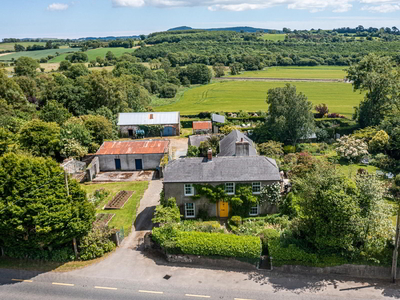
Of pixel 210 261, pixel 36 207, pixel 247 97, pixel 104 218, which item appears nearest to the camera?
pixel 36 207

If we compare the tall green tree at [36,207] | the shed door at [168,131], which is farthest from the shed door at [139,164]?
the tall green tree at [36,207]

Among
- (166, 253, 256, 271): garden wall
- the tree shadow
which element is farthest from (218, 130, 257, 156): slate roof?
the tree shadow

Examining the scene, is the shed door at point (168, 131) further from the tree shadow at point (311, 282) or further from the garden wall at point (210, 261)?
the tree shadow at point (311, 282)

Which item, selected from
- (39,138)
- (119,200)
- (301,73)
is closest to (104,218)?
(119,200)

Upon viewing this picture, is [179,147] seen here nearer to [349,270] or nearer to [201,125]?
[201,125]

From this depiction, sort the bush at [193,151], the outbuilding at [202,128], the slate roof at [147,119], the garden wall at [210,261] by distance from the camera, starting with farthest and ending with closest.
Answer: the outbuilding at [202,128]
the slate roof at [147,119]
the bush at [193,151]
the garden wall at [210,261]

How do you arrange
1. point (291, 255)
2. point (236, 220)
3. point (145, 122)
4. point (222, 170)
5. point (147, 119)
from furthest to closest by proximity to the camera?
1. point (147, 119)
2. point (145, 122)
3. point (222, 170)
4. point (236, 220)
5. point (291, 255)

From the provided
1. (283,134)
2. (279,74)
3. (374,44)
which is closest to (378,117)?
(283,134)
